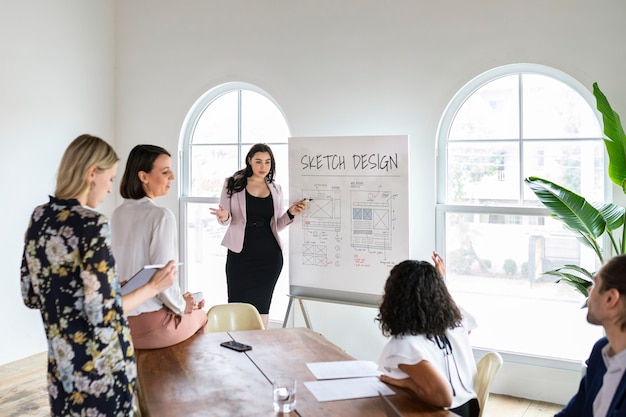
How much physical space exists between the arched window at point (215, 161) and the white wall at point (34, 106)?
39.3 inches

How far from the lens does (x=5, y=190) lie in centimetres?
475

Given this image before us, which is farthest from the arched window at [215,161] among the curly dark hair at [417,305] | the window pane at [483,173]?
the curly dark hair at [417,305]

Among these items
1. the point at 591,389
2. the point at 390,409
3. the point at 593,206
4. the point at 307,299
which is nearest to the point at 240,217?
the point at 307,299

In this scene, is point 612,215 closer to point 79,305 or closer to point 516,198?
point 516,198

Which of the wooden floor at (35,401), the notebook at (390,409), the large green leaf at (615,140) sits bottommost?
the wooden floor at (35,401)

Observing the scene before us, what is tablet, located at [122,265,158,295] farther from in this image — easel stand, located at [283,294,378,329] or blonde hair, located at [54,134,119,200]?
easel stand, located at [283,294,378,329]

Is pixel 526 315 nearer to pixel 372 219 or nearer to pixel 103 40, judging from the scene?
pixel 372 219

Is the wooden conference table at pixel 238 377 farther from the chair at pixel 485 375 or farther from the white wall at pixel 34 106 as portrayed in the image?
the white wall at pixel 34 106

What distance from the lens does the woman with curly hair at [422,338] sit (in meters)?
2.09

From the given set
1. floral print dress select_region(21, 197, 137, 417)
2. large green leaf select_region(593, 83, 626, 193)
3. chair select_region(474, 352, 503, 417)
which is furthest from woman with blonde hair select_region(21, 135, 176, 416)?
large green leaf select_region(593, 83, 626, 193)

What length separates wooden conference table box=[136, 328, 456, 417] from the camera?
1978 millimetres

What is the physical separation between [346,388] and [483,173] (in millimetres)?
2487

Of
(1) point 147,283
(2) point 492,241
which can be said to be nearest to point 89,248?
(1) point 147,283

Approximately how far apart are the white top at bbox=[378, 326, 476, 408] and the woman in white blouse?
3.35 feet
